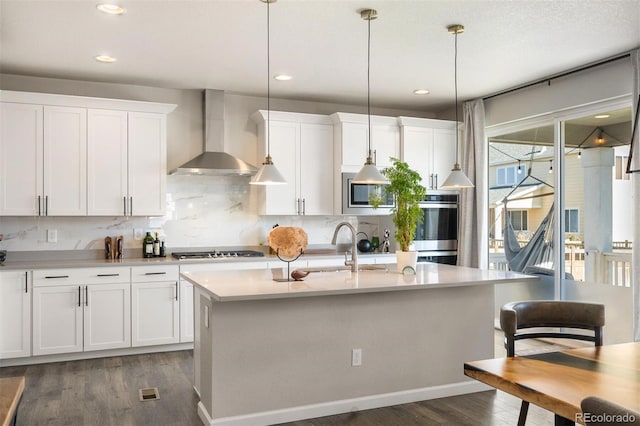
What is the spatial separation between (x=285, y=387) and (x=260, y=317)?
0.49 meters

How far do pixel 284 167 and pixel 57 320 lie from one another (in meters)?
2.66

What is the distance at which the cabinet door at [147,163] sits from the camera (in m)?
5.23

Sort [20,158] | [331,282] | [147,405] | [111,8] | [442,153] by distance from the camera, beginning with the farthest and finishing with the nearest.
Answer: [442,153] < [20,158] < [147,405] < [111,8] < [331,282]

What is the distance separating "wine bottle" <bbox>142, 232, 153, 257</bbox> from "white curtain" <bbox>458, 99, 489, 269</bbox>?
3520 millimetres

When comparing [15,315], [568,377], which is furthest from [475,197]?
[15,315]

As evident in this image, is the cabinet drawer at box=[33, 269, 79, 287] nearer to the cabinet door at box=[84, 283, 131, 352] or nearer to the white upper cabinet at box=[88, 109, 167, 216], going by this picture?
the cabinet door at box=[84, 283, 131, 352]

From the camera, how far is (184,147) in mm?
5789

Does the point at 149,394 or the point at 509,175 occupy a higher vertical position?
the point at 509,175

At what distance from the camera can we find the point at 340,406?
3488mm

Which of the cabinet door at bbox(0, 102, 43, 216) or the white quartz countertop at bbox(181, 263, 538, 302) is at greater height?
the cabinet door at bbox(0, 102, 43, 216)

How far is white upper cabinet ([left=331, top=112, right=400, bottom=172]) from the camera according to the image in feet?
19.5

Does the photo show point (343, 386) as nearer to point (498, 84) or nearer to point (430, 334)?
point (430, 334)

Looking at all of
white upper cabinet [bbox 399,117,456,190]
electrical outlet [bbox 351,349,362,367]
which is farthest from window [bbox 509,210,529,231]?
electrical outlet [bbox 351,349,362,367]

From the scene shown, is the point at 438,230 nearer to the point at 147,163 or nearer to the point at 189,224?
the point at 189,224
